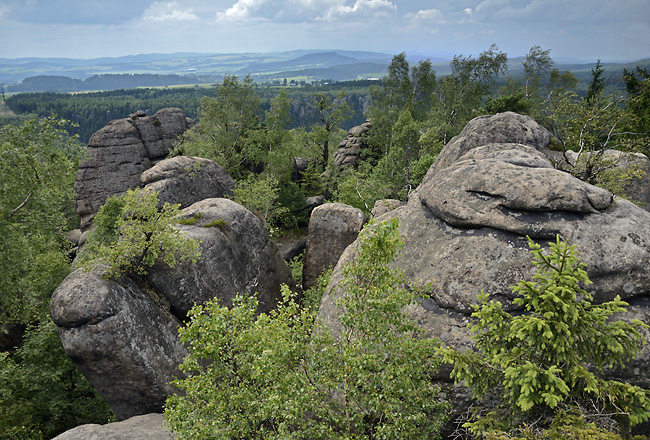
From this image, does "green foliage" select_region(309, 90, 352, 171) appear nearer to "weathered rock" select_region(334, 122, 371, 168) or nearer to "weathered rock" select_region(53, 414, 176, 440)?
"weathered rock" select_region(334, 122, 371, 168)

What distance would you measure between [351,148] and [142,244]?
2307 inches

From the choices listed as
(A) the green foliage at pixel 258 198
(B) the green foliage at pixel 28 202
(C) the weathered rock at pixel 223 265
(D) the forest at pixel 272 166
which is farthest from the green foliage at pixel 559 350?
(A) the green foliage at pixel 258 198

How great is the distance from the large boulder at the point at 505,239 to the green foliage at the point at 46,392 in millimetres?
15995

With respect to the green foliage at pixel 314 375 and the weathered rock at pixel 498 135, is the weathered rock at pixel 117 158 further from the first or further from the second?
the green foliage at pixel 314 375

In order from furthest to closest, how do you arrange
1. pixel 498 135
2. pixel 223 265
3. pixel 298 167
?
pixel 298 167
pixel 498 135
pixel 223 265

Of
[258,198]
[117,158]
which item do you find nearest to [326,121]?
[258,198]

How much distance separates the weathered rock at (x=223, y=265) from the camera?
21.1 meters

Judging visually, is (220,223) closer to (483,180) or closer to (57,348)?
(57,348)

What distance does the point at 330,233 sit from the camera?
105 feet

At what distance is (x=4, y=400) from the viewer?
18.5 meters

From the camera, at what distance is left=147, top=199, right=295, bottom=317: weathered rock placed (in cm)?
2106

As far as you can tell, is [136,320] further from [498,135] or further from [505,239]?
[498,135]

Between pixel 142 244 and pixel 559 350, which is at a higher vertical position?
pixel 559 350

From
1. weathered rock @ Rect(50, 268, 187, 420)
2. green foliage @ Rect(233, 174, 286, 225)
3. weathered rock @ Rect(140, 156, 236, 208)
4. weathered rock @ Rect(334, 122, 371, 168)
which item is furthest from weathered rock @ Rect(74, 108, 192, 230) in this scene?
weathered rock @ Rect(50, 268, 187, 420)
